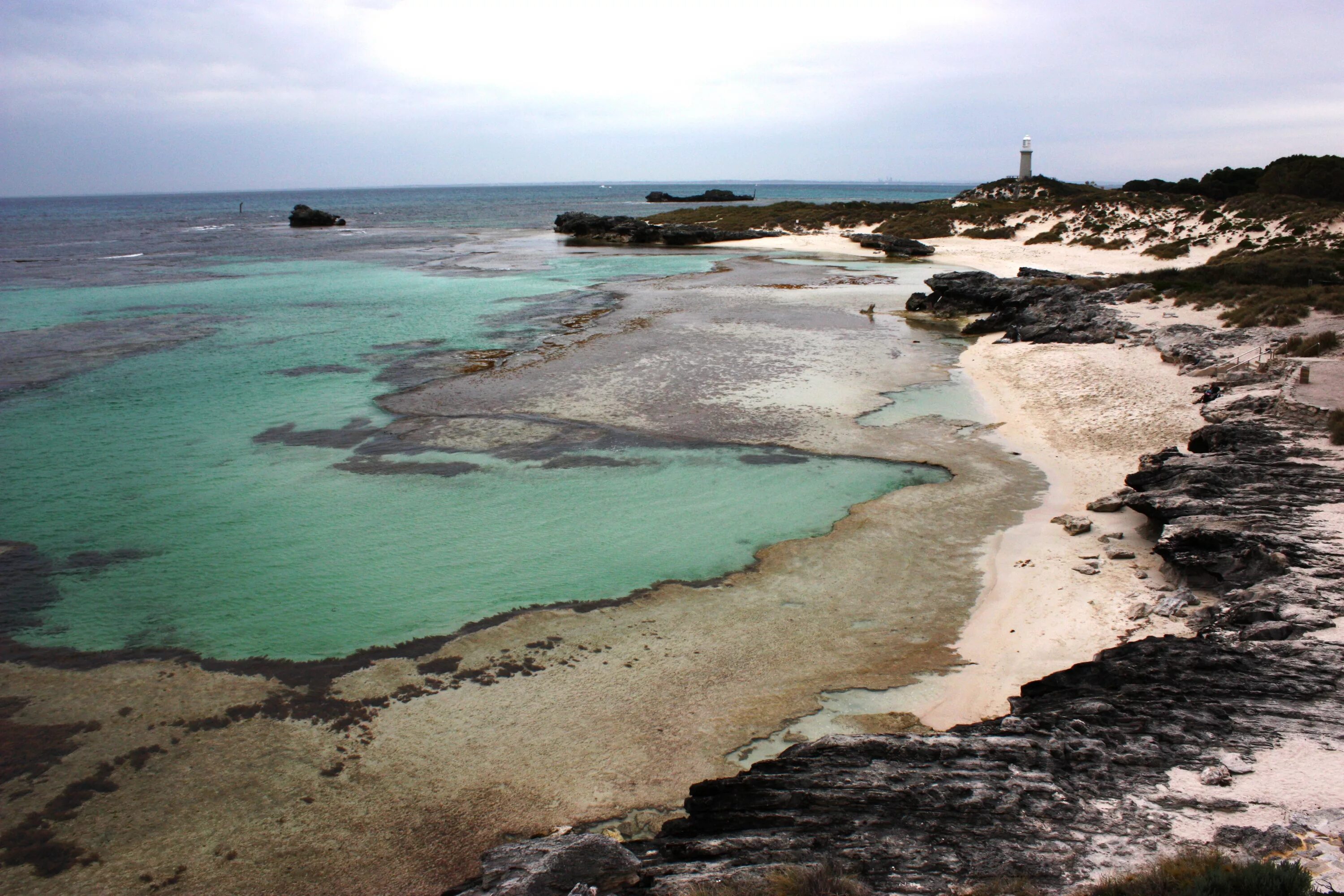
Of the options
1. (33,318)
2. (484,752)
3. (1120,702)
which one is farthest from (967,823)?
(33,318)

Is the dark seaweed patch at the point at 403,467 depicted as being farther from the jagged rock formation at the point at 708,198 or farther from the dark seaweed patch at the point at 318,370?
the jagged rock formation at the point at 708,198

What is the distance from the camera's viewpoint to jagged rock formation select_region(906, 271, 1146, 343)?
2050cm

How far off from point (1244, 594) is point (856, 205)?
221 feet

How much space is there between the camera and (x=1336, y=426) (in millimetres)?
10117

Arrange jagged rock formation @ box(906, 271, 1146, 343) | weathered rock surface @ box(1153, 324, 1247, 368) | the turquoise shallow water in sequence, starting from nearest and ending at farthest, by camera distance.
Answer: the turquoise shallow water → weathered rock surface @ box(1153, 324, 1247, 368) → jagged rock formation @ box(906, 271, 1146, 343)

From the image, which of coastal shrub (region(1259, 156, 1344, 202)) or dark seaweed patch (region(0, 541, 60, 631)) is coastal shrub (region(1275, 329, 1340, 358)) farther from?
coastal shrub (region(1259, 156, 1344, 202))

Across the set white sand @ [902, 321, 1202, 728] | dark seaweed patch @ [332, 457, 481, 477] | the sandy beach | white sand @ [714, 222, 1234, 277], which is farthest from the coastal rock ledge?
white sand @ [714, 222, 1234, 277]

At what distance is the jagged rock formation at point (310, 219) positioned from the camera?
266 ft

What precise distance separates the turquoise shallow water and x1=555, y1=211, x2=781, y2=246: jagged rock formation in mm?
41877

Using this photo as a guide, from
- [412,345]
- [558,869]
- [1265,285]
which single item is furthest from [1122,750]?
[1265,285]

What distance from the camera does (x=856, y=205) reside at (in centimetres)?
6938

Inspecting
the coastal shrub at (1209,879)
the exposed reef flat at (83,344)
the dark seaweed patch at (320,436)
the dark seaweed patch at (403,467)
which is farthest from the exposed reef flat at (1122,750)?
the exposed reef flat at (83,344)

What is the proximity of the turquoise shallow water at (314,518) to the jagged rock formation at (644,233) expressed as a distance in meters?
41.9

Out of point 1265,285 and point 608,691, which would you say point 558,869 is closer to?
point 608,691
